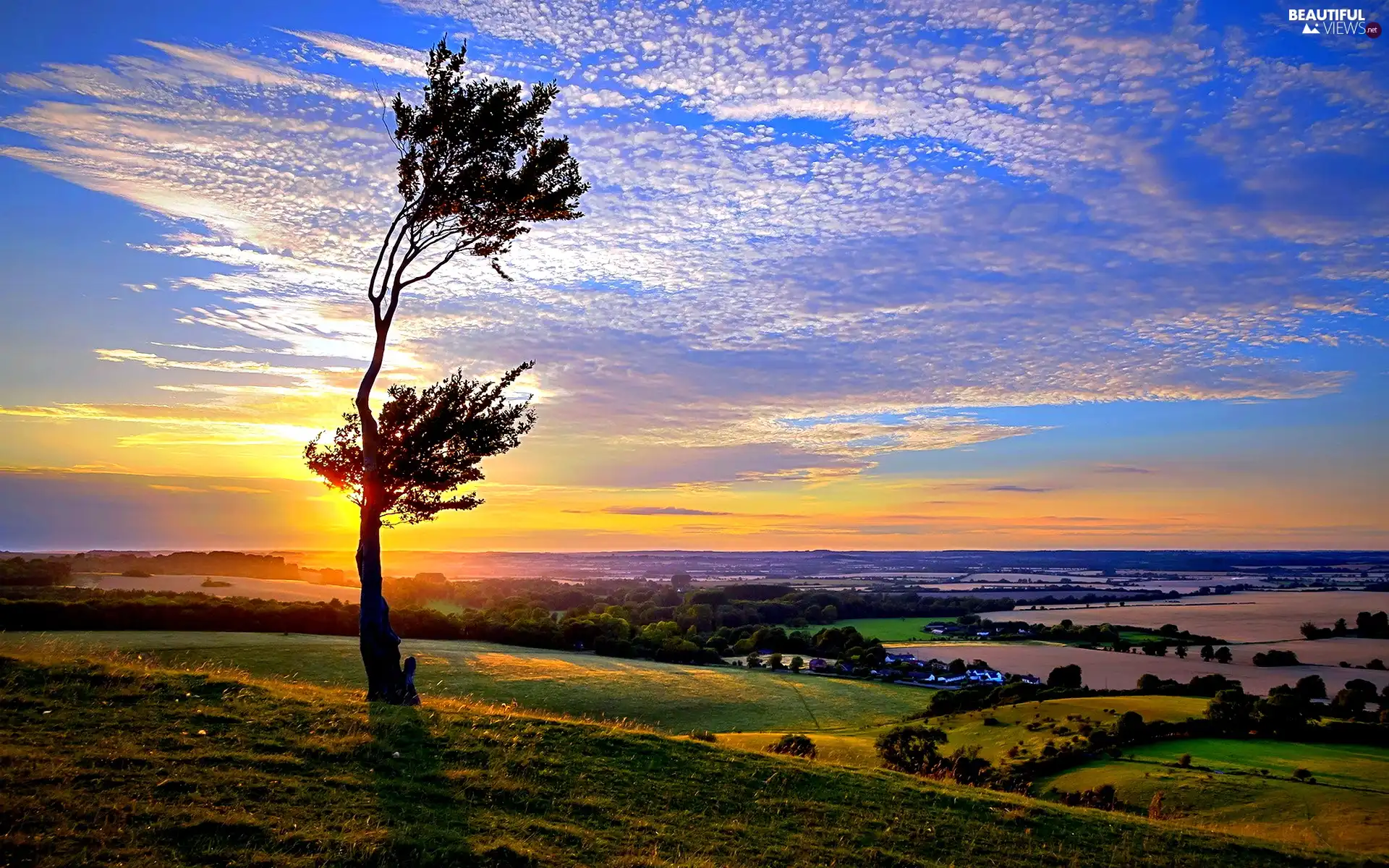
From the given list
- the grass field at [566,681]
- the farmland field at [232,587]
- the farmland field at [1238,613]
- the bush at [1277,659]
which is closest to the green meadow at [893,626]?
the farmland field at [1238,613]

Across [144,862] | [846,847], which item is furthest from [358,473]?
[846,847]

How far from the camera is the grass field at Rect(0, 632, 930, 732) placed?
43.0m

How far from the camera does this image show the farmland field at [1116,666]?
78.4m

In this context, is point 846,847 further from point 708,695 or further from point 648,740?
point 708,695

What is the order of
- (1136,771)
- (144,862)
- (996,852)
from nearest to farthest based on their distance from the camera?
(144,862) < (996,852) < (1136,771)

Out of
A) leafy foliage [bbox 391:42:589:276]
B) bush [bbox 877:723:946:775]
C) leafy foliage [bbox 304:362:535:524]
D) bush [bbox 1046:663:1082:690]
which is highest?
leafy foliage [bbox 391:42:589:276]

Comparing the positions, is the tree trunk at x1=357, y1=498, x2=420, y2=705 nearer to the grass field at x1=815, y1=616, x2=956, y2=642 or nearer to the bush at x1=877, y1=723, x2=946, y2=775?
the bush at x1=877, y1=723, x2=946, y2=775

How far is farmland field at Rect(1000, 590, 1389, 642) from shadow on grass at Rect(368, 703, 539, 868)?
408ft

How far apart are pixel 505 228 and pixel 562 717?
41.2 ft

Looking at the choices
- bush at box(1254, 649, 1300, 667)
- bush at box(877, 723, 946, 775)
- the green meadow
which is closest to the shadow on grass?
bush at box(877, 723, 946, 775)

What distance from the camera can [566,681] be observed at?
167 feet

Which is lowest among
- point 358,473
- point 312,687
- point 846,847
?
point 846,847

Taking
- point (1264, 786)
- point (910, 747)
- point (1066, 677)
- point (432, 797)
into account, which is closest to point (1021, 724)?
point (1264, 786)

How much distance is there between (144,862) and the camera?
303 inches
